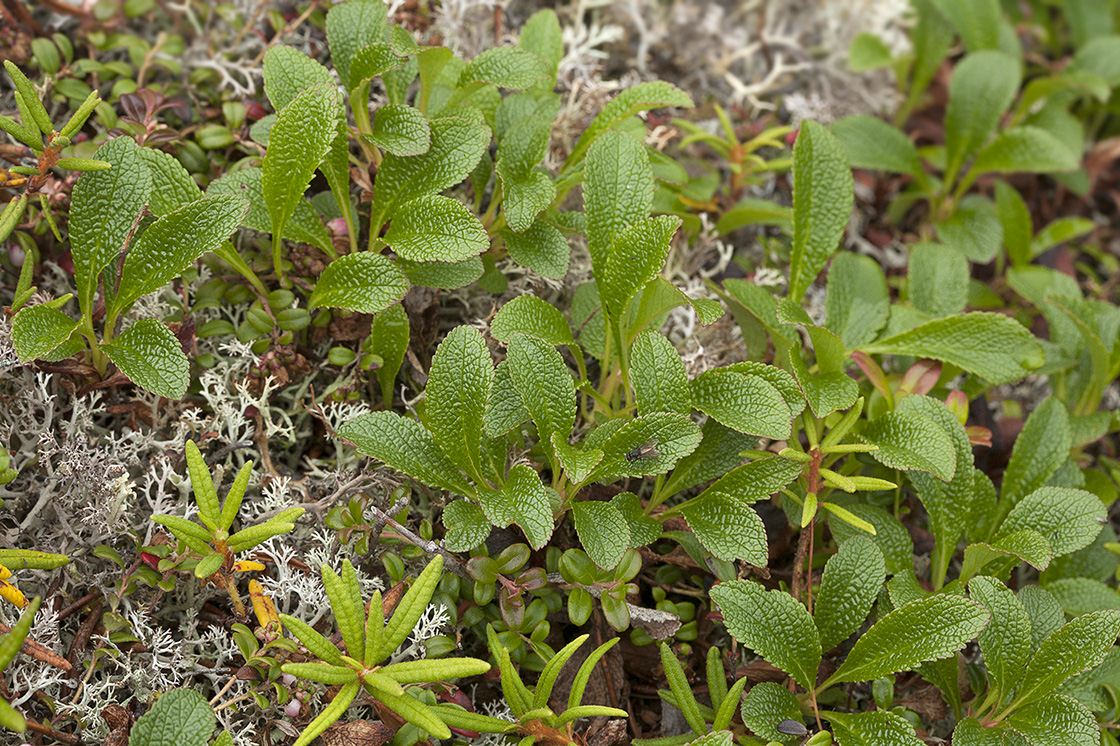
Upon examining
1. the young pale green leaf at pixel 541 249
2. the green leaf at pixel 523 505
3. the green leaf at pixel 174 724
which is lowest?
the green leaf at pixel 174 724

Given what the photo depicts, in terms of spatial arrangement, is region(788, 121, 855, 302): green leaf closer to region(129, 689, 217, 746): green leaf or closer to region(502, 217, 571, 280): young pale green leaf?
region(502, 217, 571, 280): young pale green leaf

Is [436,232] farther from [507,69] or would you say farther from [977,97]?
[977,97]

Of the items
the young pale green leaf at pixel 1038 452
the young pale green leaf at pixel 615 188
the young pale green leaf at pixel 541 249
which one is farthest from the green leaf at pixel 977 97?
the young pale green leaf at pixel 541 249

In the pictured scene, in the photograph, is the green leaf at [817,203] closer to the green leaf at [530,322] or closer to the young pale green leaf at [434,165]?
the green leaf at [530,322]

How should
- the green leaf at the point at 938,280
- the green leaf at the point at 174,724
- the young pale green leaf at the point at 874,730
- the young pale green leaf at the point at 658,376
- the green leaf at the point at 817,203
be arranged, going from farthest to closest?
1. the green leaf at the point at 938,280
2. the green leaf at the point at 817,203
3. the young pale green leaf at the point at 658,376
4. the young pale green leaf at the point at 874,730
5. the green leaf at the point at 174,724

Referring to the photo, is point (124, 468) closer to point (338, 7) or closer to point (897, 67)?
point (338, 7)

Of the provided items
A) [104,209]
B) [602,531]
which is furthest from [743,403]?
[104,209]
